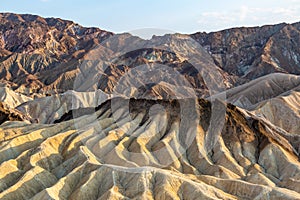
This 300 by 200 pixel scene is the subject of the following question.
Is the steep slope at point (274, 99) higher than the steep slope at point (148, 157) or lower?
Result: lower

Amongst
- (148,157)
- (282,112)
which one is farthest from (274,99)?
(148,157)

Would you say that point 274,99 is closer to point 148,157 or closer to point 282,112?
point 282,112

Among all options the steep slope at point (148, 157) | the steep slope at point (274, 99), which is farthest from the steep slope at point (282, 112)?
the steep slope at point (148, 157)

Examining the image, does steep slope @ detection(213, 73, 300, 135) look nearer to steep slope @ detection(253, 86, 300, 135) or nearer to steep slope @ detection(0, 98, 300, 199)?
steep slope @ detection(253, 86, 300, 135)

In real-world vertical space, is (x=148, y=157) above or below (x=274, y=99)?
above

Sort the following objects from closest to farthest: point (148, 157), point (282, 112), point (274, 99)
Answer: point (148, 157), point (282, 112), point (274, 99)

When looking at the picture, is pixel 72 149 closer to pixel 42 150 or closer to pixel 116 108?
pixel 42 150

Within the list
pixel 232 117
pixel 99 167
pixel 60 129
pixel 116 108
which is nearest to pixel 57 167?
pixel 99 167

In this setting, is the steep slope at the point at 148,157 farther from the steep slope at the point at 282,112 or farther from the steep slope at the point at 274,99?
the steep slope at the point at 274,99

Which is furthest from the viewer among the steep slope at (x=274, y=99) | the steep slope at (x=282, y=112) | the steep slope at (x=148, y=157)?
the steep slope at (x=274, y=99)

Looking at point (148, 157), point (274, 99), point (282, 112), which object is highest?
point (148, 157)
